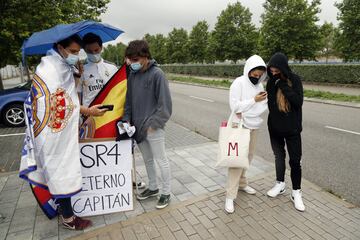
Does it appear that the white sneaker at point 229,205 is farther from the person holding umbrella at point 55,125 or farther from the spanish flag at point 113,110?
the person holding umbrella at point 55,125

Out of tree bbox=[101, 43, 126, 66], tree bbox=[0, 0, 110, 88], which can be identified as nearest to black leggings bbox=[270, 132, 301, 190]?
tree bbox=[0, 0, 110, 88]

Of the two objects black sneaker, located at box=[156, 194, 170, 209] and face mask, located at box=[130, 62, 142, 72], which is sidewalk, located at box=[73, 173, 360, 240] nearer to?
black sneaker, located at box=[156, 194, 170, 209]

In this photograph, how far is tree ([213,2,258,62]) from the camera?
3192 cm

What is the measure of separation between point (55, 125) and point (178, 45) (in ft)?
158

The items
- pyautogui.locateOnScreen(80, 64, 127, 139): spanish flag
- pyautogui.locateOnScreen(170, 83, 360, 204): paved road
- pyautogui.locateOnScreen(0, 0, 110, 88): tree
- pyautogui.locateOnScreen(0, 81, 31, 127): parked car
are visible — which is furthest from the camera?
pyautogui.locateOnScreen(0, 0, 110, 88): tree

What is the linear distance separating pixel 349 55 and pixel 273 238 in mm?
19443

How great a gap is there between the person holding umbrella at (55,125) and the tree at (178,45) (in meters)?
44.6

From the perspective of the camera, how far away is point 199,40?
4184cm

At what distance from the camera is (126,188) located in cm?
331

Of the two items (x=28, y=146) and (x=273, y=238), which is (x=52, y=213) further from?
(x=273, y=238)

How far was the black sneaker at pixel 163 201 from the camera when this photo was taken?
3.37 m

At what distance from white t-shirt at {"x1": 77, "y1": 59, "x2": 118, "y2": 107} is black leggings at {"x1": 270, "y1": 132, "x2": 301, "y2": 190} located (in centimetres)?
231

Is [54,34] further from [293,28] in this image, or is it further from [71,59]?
[293,28]

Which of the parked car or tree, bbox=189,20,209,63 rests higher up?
tree, bbox=189,20,209,63
